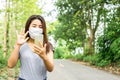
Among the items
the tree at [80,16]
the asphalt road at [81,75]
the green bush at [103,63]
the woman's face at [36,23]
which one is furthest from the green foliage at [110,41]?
the woman's face at [36,23]

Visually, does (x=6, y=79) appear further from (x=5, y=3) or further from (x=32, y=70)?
(x=32, y=70)

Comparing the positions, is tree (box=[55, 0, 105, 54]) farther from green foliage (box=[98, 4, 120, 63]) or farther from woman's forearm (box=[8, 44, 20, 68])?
woman's forearm (box=[8, 44, 20, 68])

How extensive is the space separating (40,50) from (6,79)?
9775mm

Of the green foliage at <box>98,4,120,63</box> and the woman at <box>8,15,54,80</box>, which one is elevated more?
the woman at <box>8,15,54,80</box>

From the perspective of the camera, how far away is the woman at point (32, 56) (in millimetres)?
3840

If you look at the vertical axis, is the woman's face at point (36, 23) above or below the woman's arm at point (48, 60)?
above

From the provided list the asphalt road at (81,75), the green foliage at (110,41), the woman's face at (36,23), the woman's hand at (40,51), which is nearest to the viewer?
the woman's hand at (40,51)

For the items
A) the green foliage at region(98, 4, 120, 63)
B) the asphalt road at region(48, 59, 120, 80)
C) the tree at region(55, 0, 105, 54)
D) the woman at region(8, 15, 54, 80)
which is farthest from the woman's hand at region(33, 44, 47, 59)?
the tree at region(55, 0, 105, 54)

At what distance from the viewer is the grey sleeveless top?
12.9 feet

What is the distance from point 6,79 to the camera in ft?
43.4

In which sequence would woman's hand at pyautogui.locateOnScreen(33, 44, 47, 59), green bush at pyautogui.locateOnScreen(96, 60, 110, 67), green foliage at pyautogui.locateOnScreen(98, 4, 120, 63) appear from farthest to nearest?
green bush at pyautogui.locateOnScreen(96, 60, 110, 67) < green foliage at pyautogui.locateOnScreen(98, 4, 120, 63) < woman's hand at pyautogui.locateOnScreen(33, 44, 47, 59)

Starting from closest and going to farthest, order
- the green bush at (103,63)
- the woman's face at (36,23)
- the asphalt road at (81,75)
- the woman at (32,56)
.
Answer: the woman at (32,56) < the woman's face at (36,23) < the asphalt road at (81,75) < the green bush at (103,63)

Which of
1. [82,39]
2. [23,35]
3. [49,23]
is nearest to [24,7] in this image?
[49,23]

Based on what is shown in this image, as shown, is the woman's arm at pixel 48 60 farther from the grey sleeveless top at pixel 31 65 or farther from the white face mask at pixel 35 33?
the white face mask at pixel 35 33
